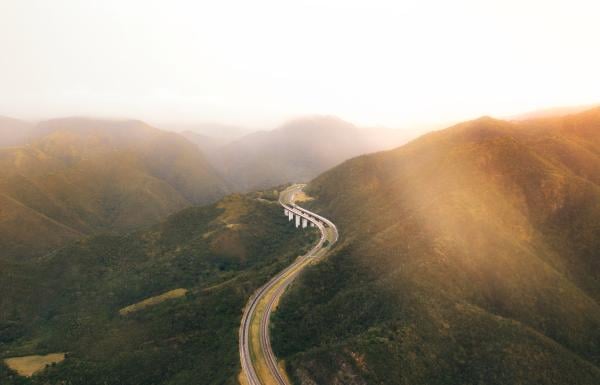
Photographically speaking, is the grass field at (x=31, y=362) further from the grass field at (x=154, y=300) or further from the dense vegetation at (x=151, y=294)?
the grass field at (x=154, y=300)

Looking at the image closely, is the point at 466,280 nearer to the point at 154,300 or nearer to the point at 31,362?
the point at 154,300

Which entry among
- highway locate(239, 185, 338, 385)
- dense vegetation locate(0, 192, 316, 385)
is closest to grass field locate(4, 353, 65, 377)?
dense vegetation locate(0, 192, 316, 385)

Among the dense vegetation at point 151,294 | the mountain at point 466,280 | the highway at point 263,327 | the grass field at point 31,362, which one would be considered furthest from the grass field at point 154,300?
the mountain at point 466,280

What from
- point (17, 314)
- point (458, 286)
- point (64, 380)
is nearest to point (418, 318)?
point (458, 286)

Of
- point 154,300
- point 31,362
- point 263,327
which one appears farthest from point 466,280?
point 31,362

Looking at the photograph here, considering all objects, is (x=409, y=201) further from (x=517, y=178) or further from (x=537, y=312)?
(x=537, y=312)

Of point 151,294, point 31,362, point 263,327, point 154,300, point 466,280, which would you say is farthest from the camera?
point 151,294
